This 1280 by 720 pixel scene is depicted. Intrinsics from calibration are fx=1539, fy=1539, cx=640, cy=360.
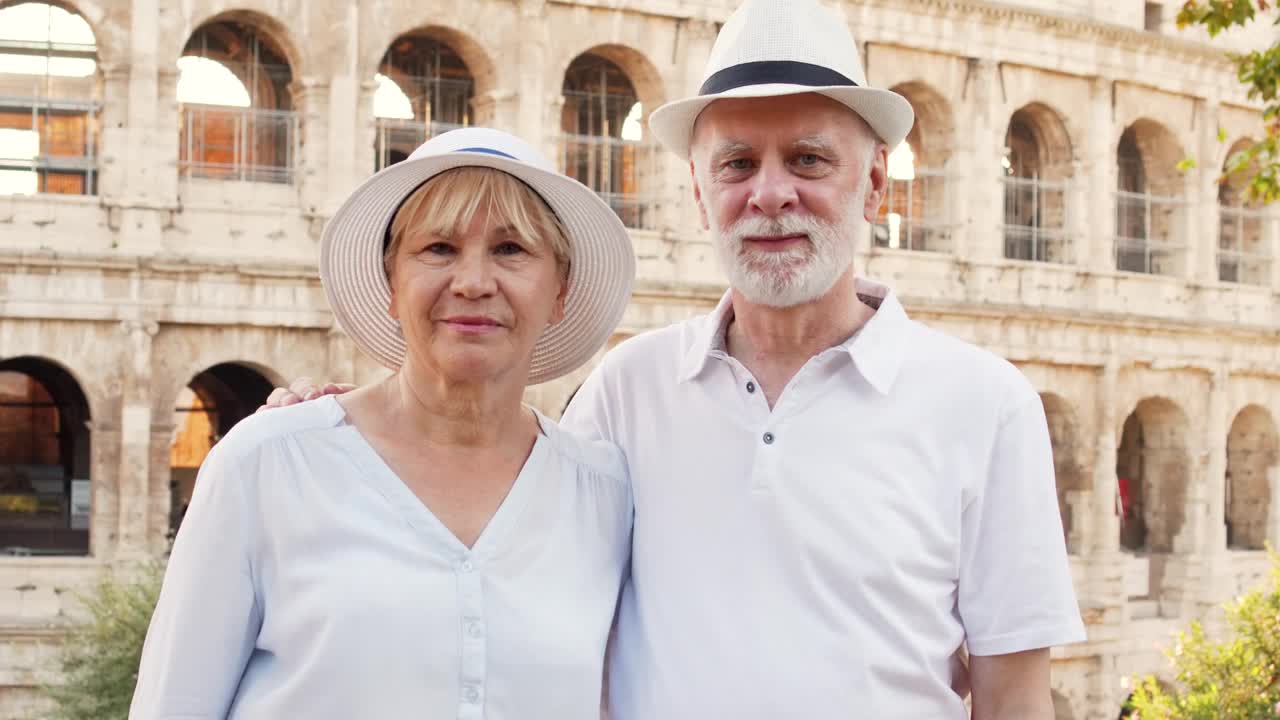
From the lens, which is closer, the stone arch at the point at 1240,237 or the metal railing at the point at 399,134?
the metal railing at the point at 399,134

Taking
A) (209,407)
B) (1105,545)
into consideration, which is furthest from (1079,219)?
(209,407)

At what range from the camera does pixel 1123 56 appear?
23250mm

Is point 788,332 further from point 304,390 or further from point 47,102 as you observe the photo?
point 47,102

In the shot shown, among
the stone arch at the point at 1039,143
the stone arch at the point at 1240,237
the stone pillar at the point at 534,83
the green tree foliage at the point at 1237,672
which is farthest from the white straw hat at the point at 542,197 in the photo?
the stone arch at the point at 1240,237

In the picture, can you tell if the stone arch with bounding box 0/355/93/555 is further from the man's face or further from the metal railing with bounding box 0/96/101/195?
the man's face

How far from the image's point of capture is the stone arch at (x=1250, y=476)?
2470cm

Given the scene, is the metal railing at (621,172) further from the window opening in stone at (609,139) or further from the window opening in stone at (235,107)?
the window opening in stone at (235,107)

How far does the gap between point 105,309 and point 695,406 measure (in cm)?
1502

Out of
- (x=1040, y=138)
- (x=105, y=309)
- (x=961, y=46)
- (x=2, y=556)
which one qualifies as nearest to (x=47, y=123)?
(x=105, y=309)

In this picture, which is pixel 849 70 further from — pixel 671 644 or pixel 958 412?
pixel 671 644

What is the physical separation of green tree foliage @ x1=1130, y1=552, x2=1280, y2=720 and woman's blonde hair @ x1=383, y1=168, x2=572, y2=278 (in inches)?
474

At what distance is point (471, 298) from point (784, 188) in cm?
68

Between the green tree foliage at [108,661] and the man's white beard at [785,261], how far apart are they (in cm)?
1273

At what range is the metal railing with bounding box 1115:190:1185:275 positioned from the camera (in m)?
24.0
